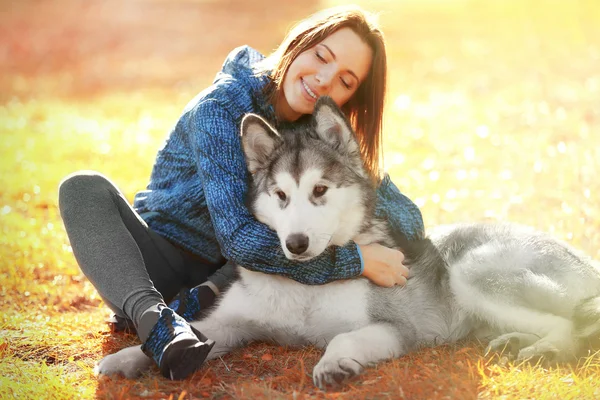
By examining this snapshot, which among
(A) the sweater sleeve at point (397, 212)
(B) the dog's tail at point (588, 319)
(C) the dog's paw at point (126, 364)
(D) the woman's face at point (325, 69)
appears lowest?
(B) the dog's tail at point (588, 319)

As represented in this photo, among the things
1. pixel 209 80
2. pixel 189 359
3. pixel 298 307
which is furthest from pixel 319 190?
pixel 209 80

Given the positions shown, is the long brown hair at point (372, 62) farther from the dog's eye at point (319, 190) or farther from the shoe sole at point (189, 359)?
the shoe sole at point (189, 359)

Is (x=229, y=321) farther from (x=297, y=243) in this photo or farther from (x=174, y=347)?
(x=297, y=243)

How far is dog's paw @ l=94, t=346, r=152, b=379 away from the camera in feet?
11.0

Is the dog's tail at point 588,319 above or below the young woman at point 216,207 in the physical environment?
below

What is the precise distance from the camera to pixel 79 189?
144 inches

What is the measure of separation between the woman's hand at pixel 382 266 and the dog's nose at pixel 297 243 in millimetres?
598

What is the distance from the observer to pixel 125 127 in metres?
10.8

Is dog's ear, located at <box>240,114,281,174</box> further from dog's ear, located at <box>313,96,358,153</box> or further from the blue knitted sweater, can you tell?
dog's ear, located at <box>313,96,358,153</box>

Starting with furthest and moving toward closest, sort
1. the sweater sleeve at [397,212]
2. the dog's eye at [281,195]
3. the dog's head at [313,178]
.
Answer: the sweater sleeve at [397,212], the dog's eye at [281,195], the dog's head at [313,178]

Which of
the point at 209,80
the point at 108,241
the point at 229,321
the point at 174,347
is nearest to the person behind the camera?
the point at 174,347

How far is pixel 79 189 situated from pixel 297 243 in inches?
53.3

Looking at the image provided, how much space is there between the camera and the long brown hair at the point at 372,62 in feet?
13.3

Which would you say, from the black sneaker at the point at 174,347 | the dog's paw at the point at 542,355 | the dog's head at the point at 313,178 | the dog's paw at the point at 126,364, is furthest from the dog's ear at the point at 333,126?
the dog's paw at the point at 126,364
